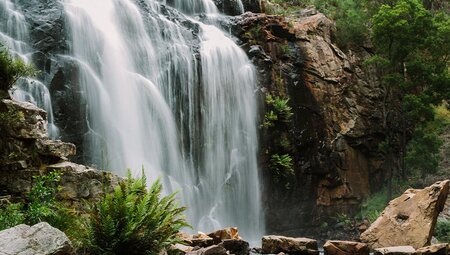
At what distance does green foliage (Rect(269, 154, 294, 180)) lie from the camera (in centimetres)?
1886

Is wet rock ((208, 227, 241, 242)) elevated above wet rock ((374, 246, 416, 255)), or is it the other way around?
wet rock ((208, 227, 241, 242))

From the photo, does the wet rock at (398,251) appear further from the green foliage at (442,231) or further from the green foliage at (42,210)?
the green foliage at (42,210)

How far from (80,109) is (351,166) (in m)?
12.9

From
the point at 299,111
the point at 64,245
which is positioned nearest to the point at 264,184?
the point at 299,111

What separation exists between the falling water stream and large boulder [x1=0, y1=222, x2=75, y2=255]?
7.39m

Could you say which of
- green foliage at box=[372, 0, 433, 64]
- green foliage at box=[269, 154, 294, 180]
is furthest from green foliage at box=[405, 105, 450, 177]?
green foliage at box=[269, 154, 294, 180]

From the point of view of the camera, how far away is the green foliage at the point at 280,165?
18859 millimetres

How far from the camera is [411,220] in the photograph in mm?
12820

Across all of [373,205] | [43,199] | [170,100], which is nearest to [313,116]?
[373,205]

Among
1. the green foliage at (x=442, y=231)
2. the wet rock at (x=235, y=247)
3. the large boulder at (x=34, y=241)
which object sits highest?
the large boulder at (x=34, y=241)

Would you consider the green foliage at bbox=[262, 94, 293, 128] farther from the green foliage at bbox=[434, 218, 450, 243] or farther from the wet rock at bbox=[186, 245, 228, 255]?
the wet rock at bbox=[186, 245, 228, 255]

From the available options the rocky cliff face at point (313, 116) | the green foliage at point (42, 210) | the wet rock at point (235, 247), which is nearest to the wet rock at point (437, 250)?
the wet rock at point (235, 247)

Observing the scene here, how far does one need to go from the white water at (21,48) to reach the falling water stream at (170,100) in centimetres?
3

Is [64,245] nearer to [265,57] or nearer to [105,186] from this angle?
[105,186]
